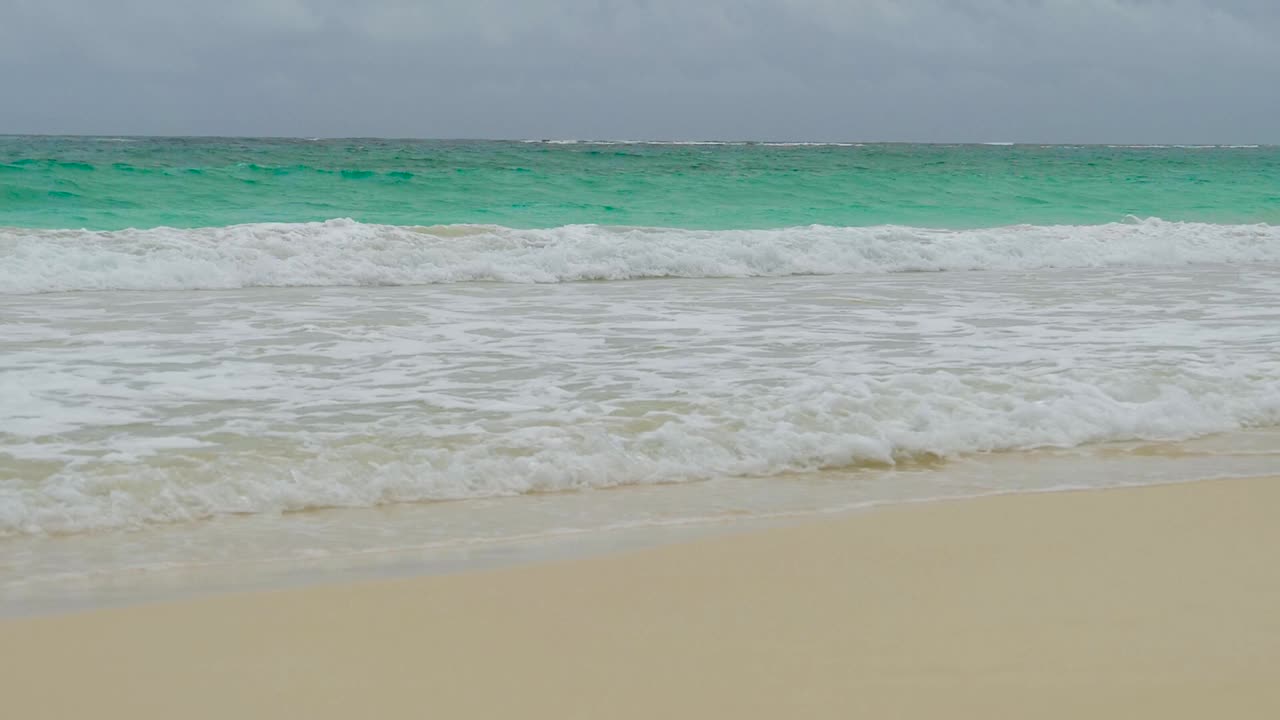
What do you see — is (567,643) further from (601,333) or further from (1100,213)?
(1100,213)

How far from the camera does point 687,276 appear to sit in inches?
495

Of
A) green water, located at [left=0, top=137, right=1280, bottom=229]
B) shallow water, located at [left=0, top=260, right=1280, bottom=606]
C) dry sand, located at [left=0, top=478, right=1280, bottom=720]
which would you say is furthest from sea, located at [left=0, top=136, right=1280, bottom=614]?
green water, located at [left=0, top=137, right=1280, bottom=229]

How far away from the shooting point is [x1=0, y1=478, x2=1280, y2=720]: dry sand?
241cm

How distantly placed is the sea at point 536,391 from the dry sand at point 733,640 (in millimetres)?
288

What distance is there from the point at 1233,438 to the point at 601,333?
356 cm

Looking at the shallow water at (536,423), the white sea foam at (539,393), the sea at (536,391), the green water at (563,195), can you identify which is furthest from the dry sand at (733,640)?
the green water at (563,195)

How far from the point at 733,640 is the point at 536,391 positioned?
9.58 ft

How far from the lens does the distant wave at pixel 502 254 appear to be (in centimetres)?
1103

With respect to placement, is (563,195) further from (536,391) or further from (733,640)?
(733,640)

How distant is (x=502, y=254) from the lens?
1263 centimetres

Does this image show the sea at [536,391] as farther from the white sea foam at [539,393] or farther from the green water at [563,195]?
the green water at [563,195]

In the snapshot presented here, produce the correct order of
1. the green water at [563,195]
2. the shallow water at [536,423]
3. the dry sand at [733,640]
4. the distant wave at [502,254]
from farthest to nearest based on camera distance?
the green water at [563,195] < the distant wave at [502,254] < the shallow water at [536,423] < the dry sand at [733,640]

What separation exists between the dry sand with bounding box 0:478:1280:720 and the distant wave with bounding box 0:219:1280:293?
836cm

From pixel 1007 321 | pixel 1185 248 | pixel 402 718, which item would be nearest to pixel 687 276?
pixel 1007 321
